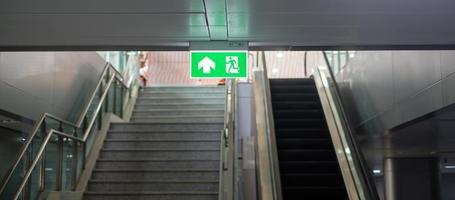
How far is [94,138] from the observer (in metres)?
9.43

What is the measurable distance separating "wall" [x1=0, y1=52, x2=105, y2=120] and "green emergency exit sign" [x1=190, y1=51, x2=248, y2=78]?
2.40m

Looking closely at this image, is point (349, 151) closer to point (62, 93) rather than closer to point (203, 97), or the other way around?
point (62, 93)

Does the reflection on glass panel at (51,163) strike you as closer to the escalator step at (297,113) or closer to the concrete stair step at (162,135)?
the concrete stair step at (162,135)

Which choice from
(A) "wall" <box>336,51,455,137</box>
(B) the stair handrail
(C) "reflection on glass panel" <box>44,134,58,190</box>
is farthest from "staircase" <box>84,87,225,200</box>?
(A) "wall" <box>336,51,455,137</box>

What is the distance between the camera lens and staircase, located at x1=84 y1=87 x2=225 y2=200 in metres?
8.29

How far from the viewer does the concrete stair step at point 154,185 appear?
27.4ft

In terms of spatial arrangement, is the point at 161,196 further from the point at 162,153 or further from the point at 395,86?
the point at 395,86

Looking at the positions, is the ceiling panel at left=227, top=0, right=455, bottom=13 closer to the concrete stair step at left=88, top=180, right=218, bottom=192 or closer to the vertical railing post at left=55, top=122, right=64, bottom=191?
the vertical railing post at left=55, top=122, right=64, bottom=191

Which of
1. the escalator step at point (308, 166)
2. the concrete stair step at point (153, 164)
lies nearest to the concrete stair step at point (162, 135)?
the concrete stair step at point (153, 164)

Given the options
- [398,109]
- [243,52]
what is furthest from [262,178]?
[243,52]

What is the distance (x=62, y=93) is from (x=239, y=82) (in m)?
5.01

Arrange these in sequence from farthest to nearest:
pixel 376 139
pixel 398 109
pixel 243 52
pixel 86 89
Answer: pixel 86 89, pixel 376 139, pixel 398 109, pixel 243 52

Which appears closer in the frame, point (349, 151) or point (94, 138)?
point (349, 151)

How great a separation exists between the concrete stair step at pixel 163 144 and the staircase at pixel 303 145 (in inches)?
46.9
